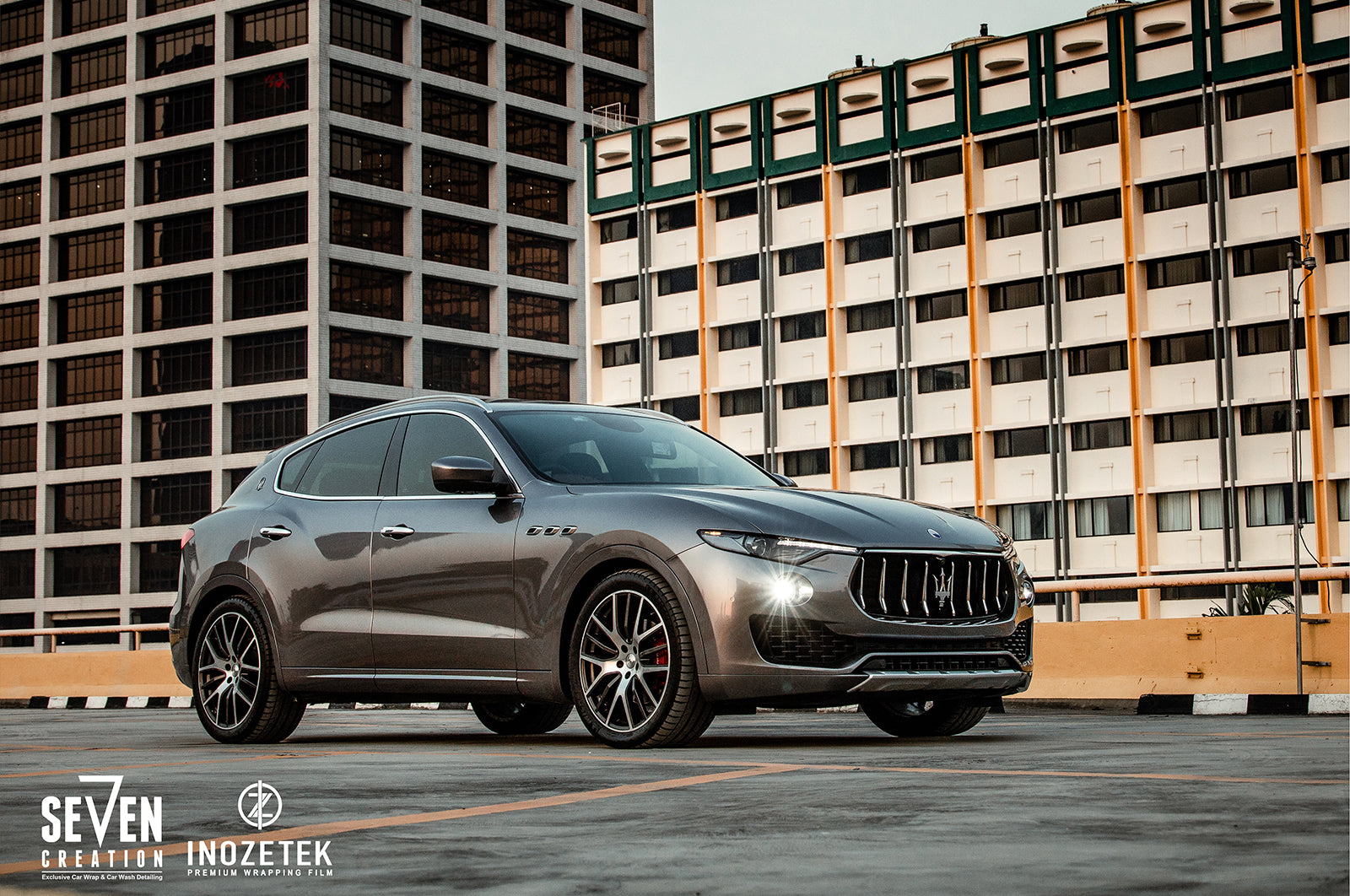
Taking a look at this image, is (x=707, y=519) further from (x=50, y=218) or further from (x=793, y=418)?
(x=50, y=218)

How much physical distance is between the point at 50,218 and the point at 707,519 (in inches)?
3225

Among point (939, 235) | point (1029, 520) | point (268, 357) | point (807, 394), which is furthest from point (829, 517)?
point (268, 357)

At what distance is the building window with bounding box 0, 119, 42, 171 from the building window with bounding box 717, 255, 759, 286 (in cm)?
3463

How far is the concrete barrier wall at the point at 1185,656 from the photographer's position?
1309 centimetres

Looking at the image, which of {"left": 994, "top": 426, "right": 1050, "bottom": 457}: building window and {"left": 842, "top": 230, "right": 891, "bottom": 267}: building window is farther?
{"left": 842, "top": 230, "right": 891, "bottom": 267}: building window

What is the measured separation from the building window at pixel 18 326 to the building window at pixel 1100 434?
1924 inches

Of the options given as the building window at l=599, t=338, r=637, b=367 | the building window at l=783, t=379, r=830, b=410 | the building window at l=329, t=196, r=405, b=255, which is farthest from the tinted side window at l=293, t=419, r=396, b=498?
the building window at l=329, t=196, r=405, b=255

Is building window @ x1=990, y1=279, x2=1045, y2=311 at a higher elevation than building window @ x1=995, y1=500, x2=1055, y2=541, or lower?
higher

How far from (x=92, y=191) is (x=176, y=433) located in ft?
41.8

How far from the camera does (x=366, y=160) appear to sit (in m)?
78.2

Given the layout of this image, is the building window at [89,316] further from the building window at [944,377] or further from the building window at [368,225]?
the building window at [944,377]

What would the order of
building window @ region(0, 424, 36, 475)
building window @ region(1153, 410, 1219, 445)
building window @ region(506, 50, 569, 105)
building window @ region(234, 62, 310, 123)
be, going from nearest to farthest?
building window @ region(1153, 410, 1219, 445)
building window @ region(234, 62, 310, 123)
building window @ region(0, 424, 36, 475)
building window @ region(506, 50, 569, 105)

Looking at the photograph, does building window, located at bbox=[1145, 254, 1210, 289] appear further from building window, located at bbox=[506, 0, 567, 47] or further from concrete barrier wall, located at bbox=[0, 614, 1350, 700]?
concrete barrier wall, located at bbox=[0, 614, 1350, 700]

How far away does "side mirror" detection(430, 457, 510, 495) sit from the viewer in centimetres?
842
